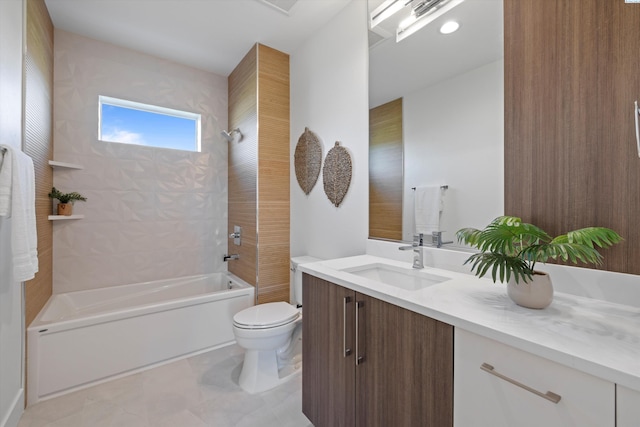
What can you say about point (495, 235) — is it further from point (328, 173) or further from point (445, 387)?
point (328, 173)

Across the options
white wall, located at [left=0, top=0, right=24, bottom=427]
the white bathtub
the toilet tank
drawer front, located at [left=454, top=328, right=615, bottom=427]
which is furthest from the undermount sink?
white wall, located at [left=0, top=0, right=24, bottom=427]

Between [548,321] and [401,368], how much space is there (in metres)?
0.48

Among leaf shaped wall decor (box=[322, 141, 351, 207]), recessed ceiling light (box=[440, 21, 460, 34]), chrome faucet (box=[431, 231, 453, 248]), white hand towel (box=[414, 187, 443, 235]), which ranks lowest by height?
chrome faucet (box=[431, 231, 453, 248])

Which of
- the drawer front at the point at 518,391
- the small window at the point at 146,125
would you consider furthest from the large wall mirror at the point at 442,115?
the small window at the point at 146,125

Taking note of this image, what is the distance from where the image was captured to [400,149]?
169 centimetres

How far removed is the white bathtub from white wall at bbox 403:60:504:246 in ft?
5.85

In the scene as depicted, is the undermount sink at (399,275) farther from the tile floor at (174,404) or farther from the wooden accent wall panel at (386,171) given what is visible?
the tile floor at (174,404)

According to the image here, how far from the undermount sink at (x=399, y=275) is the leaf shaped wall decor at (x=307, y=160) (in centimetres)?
103

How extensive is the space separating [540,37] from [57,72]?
343cm

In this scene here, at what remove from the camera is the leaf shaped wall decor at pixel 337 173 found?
2.03 metres

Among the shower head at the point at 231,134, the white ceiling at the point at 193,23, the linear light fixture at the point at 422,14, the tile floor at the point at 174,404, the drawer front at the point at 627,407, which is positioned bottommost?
the tile floor at the point at 174,404

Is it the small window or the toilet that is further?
the small window

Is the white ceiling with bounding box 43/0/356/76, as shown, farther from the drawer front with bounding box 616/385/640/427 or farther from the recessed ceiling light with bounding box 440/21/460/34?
the drawer front with bounding box 616/385/640/427

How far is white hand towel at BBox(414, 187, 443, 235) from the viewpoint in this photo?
4.91 ft
